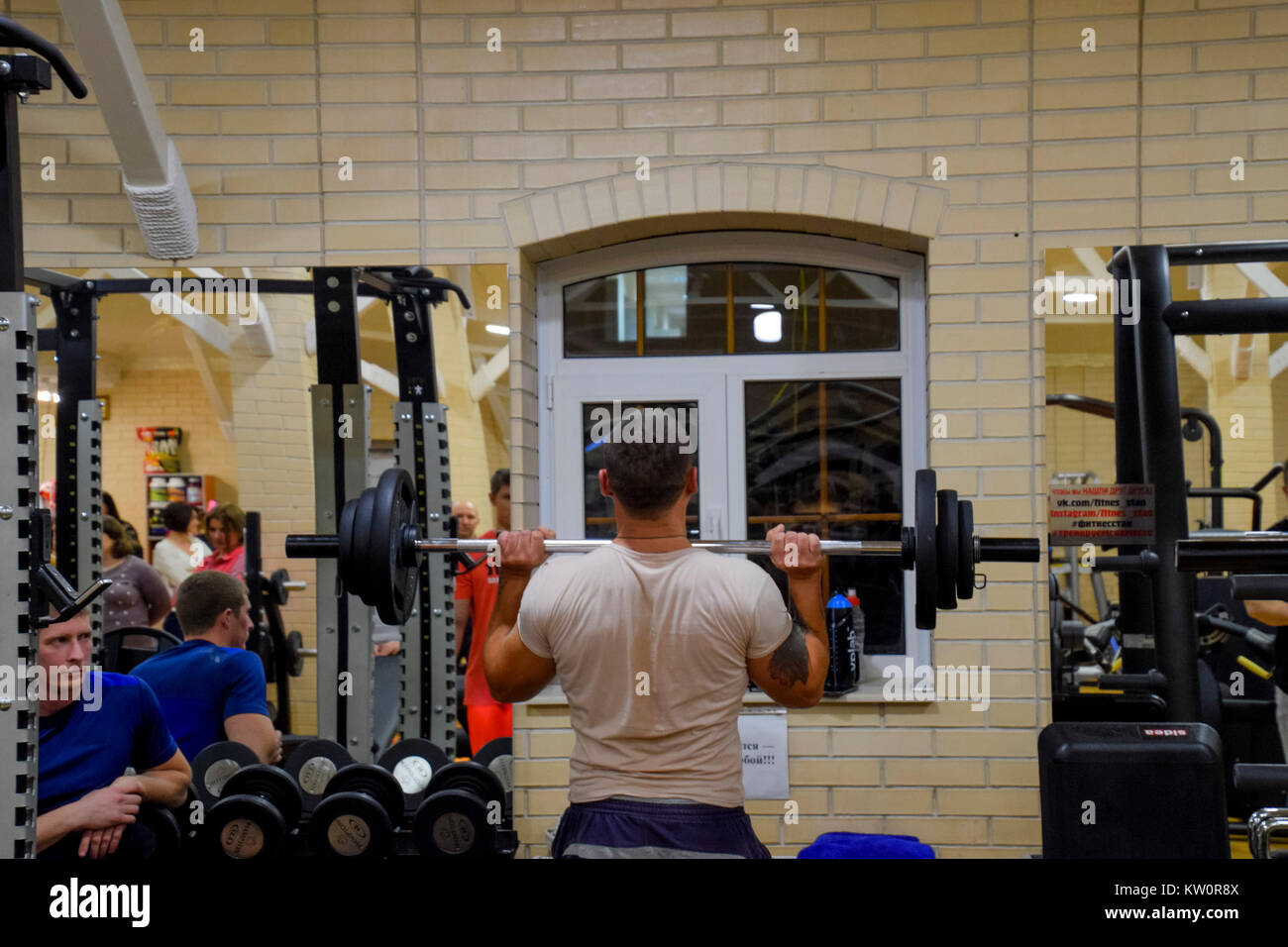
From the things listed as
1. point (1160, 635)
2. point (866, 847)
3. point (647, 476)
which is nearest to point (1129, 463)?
point (1160, 635)

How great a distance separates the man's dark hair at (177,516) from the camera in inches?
137

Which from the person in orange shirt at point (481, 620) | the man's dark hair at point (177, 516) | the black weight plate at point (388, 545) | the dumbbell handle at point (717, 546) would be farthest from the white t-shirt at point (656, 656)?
the man's dark hair at point (177, 516)

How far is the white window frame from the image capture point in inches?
138

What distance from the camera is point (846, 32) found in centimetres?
338

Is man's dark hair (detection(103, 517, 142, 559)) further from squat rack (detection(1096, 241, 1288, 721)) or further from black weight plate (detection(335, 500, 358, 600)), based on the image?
squat rack (detection(1096, 241, 1288, 721))

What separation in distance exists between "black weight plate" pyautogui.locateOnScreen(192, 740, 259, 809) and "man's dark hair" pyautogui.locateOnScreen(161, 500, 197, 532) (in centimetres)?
69

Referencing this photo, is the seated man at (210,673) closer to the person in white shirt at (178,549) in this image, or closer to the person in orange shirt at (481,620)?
the person in white shirt at (178,549)

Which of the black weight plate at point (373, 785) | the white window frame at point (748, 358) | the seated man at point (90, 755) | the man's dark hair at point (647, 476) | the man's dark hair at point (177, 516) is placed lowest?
the black weight plate at point (373, 785)

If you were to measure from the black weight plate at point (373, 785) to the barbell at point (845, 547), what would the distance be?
1.02 metres

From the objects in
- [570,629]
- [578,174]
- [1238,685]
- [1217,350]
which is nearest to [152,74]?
[578,174]

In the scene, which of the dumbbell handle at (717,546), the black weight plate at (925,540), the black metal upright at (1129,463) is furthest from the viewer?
the black metal upright at (1129,463)

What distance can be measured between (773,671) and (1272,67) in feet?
8.28

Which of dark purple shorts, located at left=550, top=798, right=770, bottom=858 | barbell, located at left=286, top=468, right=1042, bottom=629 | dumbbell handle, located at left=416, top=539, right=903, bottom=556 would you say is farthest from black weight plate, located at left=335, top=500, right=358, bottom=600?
dark purple shorts, located at left=550, top=798, right=770, bottom=858
